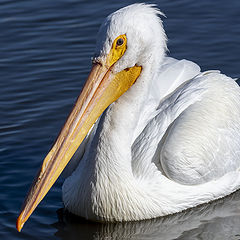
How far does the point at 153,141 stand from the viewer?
641 cm

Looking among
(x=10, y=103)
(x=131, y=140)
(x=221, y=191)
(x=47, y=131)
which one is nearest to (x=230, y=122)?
(x=221, y=191)

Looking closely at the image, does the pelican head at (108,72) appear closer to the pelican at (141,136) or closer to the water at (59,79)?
the pelican at (141,136)

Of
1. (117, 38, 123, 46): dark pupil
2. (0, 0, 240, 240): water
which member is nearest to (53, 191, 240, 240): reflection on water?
(0, 0, 240, 240): water

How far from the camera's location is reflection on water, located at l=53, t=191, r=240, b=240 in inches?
246

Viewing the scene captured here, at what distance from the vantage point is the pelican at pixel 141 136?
5.77 m

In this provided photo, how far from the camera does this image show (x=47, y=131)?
7797 mm

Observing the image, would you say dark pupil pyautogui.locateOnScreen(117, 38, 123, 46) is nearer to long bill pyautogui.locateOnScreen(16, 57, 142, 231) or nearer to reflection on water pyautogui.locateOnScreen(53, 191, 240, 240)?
long bill pyautogui.locateOnScreen(16, 57, 142, 231)

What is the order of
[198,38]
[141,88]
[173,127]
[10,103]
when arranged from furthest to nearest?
[198,38]
[10,103]
[173,127]
[141,88]

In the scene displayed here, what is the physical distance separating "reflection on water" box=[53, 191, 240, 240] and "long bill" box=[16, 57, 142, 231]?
766 millimetres

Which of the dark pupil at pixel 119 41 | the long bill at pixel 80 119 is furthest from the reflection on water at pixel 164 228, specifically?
the dark pupil at pixel 119 41

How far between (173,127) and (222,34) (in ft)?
10.5

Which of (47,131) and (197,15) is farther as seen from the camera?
(197,15)

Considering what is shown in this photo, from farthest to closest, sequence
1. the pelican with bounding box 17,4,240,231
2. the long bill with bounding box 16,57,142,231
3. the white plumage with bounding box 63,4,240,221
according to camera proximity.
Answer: the white plumage with bounding box 63,4,240,221
the pelican with bounding box 17,4,240,231
the long bill with bounding box 16,57,142,231

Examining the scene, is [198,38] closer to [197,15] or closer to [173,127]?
[197,15]
